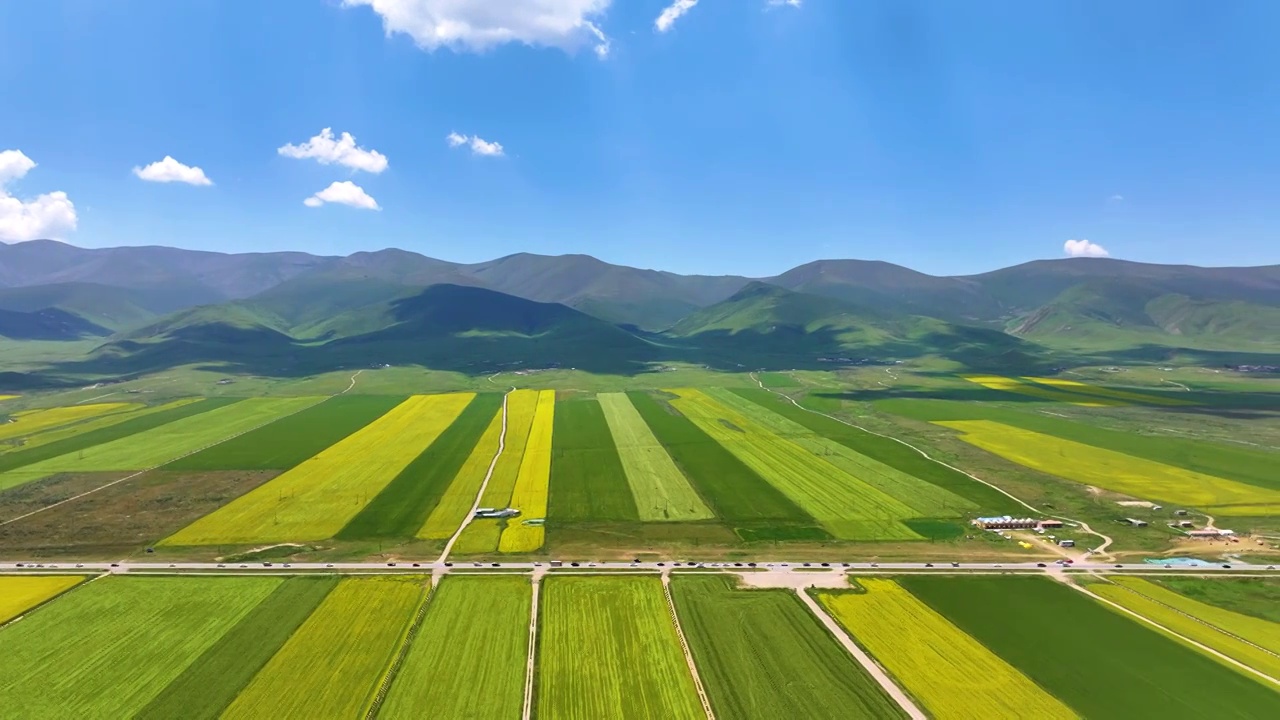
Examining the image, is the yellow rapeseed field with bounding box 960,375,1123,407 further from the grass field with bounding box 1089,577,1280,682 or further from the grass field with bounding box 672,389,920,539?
the grass field with bounding box 1089,577,1280,682

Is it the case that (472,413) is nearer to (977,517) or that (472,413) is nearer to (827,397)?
(827,397)

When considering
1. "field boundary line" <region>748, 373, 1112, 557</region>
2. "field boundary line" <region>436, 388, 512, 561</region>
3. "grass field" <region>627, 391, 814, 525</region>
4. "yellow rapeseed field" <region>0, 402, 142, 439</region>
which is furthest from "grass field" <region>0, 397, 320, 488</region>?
"field boundary line" <region>748, 373, 1112, 557</region>

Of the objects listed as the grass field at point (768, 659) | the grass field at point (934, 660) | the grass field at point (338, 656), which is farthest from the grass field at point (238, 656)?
the grass field at point (934, 660)

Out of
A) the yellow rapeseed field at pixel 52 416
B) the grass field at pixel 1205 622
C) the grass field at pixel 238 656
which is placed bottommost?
the grass field at pixel 238 656

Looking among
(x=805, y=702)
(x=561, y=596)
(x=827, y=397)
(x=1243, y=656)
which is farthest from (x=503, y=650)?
(x=827, y=397)

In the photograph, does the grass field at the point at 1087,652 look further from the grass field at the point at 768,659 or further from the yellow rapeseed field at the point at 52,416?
the yellow rapeseed field at the point at 52,416

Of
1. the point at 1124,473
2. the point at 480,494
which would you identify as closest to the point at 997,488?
the point at 1124,473

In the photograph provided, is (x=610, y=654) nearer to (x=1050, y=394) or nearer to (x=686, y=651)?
(x=686, y=651)
